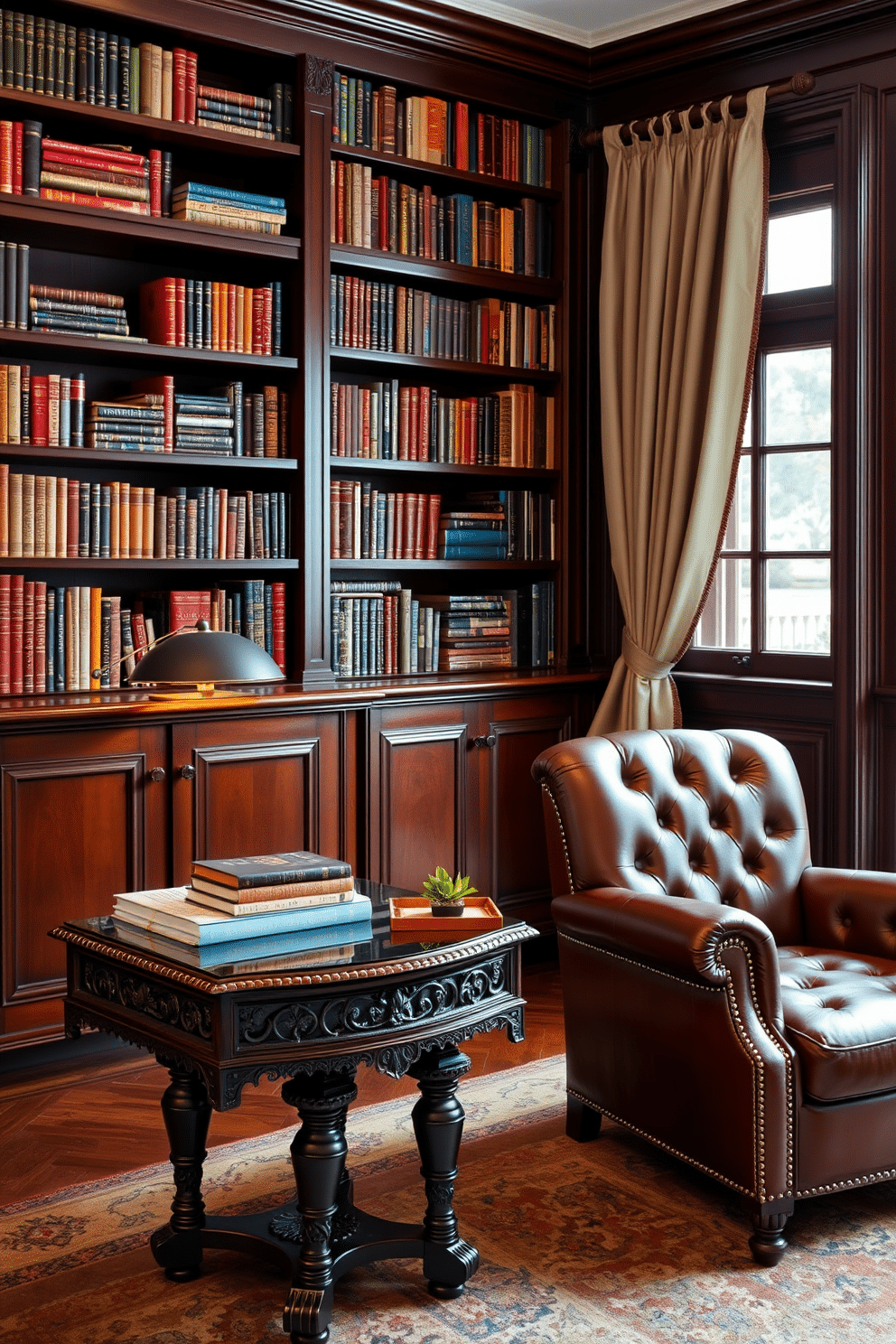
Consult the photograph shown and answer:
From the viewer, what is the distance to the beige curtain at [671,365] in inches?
172

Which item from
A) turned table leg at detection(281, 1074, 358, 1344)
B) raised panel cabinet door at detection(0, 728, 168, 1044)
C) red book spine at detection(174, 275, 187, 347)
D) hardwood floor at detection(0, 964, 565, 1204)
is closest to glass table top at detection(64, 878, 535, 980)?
turned table leg at detection(281, 1074, 358, 1344)

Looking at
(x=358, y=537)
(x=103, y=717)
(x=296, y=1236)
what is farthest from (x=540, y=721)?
(x=296, y=1236)

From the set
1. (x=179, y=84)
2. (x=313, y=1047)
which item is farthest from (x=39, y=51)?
(x=313, y=1047)

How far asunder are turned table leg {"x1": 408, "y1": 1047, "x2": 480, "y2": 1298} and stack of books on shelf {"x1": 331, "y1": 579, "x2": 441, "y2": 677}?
213 cm

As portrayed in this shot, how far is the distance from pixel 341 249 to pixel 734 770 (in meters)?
2.08

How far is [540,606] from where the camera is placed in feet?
16.4

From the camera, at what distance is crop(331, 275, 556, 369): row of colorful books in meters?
4.42

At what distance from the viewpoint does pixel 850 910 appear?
3268mm

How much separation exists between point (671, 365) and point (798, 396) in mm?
421

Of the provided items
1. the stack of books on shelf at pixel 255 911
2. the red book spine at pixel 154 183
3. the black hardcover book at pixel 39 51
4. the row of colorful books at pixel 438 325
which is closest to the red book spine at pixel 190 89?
the red book spine at pixel 154 183

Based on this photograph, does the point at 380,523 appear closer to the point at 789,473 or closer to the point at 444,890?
the point at 789,473

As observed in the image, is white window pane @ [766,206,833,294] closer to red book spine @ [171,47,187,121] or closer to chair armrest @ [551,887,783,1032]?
red book spine @ [171,47,187,121]

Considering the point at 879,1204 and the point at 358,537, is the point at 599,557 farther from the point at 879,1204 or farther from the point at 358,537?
the point at 879,1204

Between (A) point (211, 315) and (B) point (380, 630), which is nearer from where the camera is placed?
(A) point (211, 315)
